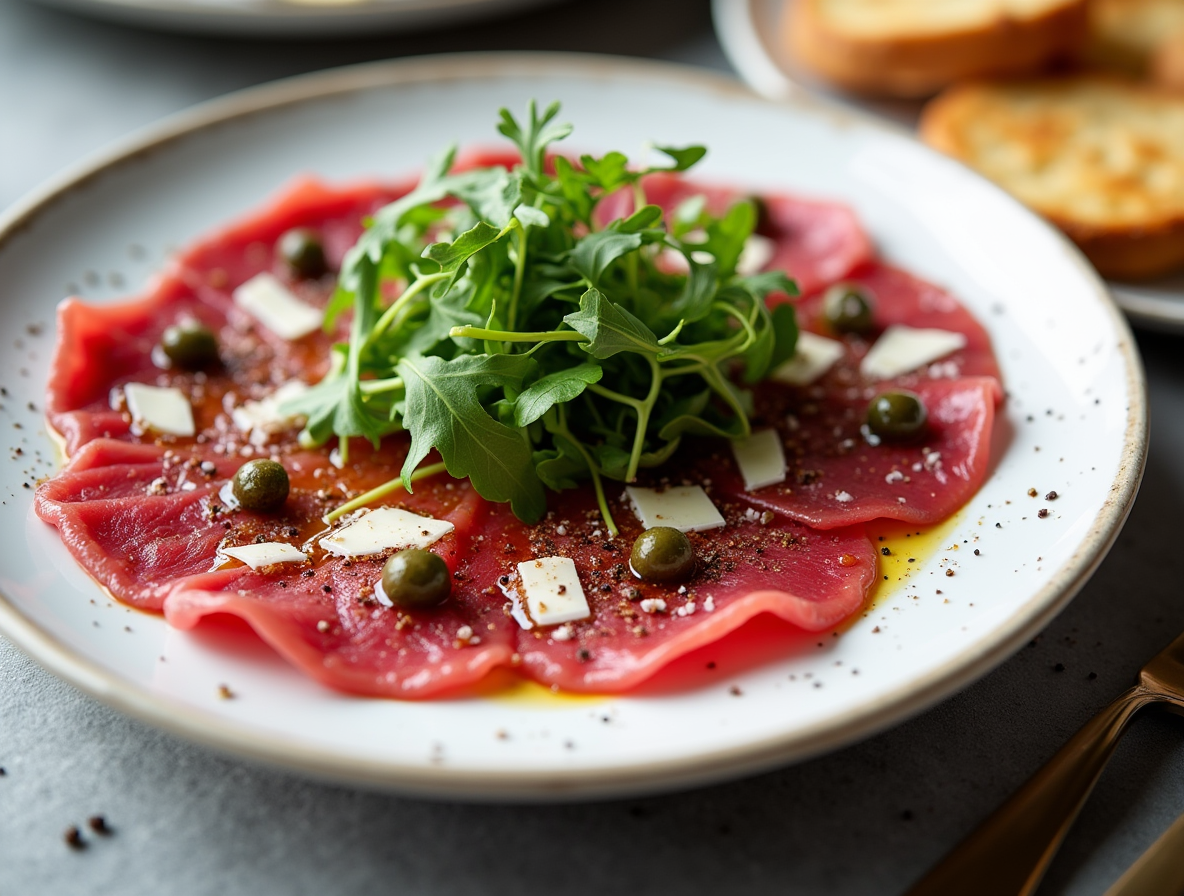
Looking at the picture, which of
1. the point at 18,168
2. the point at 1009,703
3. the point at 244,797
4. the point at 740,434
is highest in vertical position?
the point at 18,168

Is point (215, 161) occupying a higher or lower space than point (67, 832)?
higher

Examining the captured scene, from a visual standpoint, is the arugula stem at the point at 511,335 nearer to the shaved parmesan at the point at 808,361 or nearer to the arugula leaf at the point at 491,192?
the arugula leaf at the point at 491,192

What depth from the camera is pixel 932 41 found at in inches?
189

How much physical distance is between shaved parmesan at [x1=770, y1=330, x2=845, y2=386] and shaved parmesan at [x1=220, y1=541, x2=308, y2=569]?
63.2 inches

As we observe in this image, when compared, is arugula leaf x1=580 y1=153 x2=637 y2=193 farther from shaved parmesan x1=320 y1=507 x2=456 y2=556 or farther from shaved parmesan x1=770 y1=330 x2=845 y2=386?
shaved parmesan x1=320 y1=507 x2=456 y2=556

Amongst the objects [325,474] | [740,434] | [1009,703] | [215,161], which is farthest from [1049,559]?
[215,161]

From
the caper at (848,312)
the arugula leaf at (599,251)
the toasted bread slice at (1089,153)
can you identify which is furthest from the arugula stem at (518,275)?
the toasted bread slice at (1089,153)

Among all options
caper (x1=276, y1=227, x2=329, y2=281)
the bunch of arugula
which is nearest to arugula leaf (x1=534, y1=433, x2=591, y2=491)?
the bunch of arugula

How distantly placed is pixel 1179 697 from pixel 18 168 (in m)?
4.84

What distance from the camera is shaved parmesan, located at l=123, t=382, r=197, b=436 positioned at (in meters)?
3.26

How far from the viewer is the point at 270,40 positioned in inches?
217

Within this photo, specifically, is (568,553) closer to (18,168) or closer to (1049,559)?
(1049,559)

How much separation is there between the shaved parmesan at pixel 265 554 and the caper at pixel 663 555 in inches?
34.9

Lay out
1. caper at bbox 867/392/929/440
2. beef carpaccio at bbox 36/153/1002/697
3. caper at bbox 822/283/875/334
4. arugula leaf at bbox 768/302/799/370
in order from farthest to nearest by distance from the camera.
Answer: caper at bbox 822/283/875/334
arugula leaf at bbox 768/302/799/370
caper at bbox 867/392/929/440
beef carpaccio at bbox 36/153/1002/697
